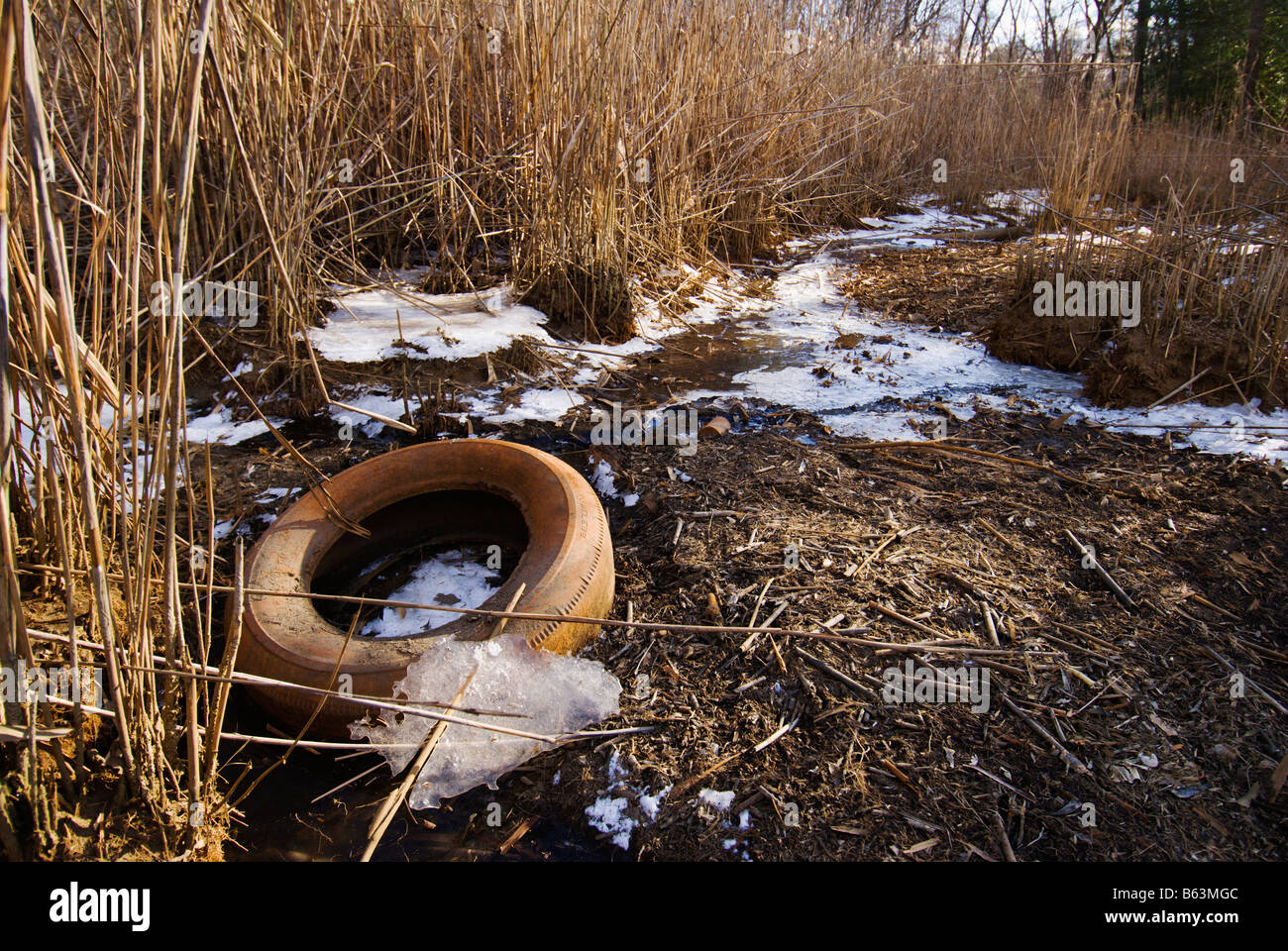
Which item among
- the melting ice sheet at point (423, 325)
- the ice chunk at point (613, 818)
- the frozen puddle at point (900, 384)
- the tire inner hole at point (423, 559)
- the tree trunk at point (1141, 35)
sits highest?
the tree trunk at point (1141, 35)

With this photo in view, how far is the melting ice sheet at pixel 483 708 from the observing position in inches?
63.8

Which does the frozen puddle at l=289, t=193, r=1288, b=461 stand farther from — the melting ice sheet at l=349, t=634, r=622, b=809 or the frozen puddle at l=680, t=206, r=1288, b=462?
the melting ice sheet at l=349, t=634, r=622, b=809

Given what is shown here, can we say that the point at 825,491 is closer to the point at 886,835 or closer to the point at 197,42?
the point at 886,835

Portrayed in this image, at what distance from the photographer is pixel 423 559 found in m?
2.50

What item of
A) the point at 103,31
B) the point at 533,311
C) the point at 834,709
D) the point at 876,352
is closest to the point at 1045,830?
the point at 834,709

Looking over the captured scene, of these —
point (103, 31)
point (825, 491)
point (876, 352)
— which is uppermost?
point (103, 31)

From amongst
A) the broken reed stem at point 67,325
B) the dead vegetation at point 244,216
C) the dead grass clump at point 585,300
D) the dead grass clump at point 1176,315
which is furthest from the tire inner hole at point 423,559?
the dead grass clump at point 1176,315

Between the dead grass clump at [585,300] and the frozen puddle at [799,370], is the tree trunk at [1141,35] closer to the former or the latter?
the frozen puddle at [799,370]

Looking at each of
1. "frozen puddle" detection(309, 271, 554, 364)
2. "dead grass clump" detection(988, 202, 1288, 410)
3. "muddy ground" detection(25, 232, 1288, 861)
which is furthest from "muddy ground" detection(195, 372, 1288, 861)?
"frozen puddle" detection(309, 271, 554, 364)

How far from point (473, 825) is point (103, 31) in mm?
1743

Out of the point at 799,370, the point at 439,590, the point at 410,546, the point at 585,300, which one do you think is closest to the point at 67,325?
the point at 439,590

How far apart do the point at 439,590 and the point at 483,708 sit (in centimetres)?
74

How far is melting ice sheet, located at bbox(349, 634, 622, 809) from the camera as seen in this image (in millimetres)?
1620
